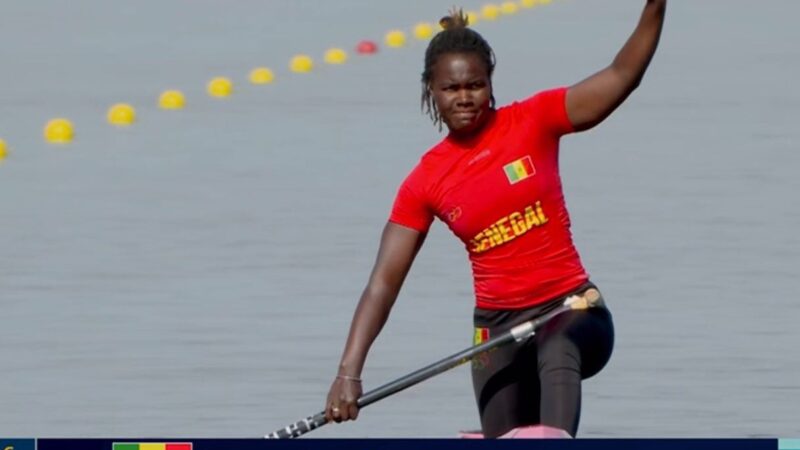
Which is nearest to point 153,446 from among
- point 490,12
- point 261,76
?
point 261,76

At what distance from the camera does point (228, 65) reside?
2148 cm

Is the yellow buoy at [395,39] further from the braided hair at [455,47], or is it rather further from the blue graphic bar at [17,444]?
the braided hair at [455,47]

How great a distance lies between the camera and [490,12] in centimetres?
2652

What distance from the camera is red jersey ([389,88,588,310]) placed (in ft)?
21.4

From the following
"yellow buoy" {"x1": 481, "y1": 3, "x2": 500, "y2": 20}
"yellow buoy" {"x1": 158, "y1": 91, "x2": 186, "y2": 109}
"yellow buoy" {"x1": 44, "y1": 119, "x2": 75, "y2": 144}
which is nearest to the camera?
"yellow buoy" {"x1": 44, "y1": 119, "x2": 75, "y2": 144}

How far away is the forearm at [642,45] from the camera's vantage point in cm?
639

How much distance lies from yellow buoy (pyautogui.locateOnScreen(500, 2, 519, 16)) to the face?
20.4 m

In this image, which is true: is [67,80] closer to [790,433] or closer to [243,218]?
[243,218]

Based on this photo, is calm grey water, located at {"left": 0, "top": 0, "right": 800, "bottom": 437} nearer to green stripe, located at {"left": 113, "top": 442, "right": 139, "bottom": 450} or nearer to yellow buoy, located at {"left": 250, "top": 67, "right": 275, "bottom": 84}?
yellow buoy, located at {"left": 250, "top": 67, "right": 275, "bottom": 84}

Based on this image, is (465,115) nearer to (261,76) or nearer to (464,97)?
(464,97)

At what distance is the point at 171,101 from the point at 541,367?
12.5m

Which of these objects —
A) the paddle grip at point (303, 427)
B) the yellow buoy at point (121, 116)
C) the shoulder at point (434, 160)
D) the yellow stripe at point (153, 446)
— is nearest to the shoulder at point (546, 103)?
the shoulder at point (434, 160)

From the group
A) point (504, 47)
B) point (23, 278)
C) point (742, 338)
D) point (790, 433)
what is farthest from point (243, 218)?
point (504, 47)

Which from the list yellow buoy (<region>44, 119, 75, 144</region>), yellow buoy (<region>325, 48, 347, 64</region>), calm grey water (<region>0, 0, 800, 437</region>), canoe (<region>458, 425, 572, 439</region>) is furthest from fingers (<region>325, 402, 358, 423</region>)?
yellow buoy (<region>325, 48, 347, 64</region>)
